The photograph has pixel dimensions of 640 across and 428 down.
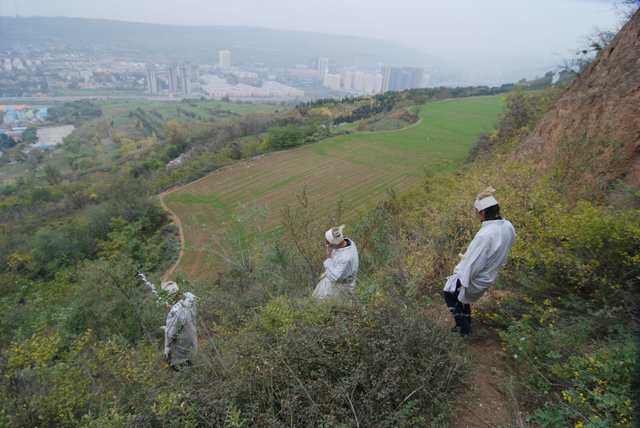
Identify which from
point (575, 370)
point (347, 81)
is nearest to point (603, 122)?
point (575, 370)

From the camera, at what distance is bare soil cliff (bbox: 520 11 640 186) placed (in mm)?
6234

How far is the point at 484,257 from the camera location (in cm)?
322

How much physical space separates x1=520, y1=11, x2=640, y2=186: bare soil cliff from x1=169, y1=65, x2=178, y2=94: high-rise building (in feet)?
417

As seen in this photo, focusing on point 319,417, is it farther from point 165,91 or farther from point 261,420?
point 165,91

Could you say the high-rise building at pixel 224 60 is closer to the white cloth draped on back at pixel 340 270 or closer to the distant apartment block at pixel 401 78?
the distant apartment block at pixel 401 78

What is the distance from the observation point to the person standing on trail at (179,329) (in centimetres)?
402

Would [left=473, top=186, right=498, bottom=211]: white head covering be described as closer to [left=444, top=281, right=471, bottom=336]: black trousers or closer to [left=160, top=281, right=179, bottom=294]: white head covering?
[left=444, top=281, right=471, bottom=336]: black trousers

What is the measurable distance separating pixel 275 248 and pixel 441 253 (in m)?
3.70

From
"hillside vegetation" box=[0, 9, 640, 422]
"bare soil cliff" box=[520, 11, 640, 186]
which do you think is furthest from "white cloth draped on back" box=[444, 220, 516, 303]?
"bare soil cliff" box=[520, 11, 640, 186]

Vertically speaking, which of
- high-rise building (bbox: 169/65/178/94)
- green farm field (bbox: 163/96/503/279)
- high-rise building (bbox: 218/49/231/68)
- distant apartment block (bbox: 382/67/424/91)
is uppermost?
high-rise building (bbox: 218/49/231/68)

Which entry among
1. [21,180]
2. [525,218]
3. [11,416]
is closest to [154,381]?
[11,416]

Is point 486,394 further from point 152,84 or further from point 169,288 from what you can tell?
point 152,84

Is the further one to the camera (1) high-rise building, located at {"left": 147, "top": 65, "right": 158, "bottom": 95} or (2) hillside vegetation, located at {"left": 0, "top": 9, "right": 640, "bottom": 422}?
(1) high-rise building, located at {"left": 147, "top": 65, "right": 158, "bottom": 95}

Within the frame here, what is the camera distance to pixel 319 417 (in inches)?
94.1
